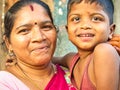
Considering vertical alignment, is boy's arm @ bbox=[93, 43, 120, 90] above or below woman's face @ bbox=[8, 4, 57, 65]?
below

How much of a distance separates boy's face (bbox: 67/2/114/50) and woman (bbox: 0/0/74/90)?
0.19 metres

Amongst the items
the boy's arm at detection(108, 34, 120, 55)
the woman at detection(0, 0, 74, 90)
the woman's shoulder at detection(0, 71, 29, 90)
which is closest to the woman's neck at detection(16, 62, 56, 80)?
the woman at detection(0, 0, 74, 90)

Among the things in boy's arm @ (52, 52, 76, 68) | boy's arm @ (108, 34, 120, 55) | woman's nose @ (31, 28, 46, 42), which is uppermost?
woman's nose @ (31, 28, 46, 42)

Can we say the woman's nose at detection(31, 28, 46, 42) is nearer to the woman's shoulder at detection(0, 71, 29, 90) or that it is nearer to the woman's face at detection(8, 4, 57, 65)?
the woman's face at detection(8, 4, 57, 65)

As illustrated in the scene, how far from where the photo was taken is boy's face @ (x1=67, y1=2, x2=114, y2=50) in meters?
2.25

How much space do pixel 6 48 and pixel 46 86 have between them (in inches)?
19.4

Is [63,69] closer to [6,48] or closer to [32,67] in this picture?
[32,67]

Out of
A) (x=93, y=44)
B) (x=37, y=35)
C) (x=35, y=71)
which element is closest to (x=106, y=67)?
(x=93, y=44)

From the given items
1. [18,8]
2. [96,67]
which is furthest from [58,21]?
[96,67]

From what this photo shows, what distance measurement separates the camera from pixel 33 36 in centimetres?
232

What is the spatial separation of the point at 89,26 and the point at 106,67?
32 centimetres

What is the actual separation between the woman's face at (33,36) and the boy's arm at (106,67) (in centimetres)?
40

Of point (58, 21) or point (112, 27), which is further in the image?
point (58, 21)

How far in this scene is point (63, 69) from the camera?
104 inches
